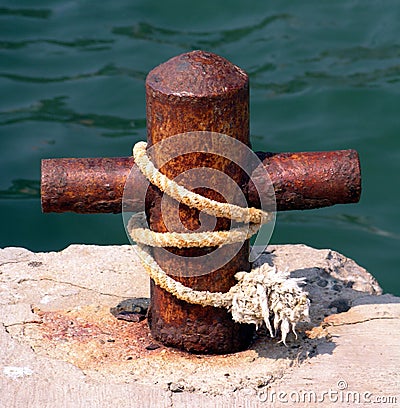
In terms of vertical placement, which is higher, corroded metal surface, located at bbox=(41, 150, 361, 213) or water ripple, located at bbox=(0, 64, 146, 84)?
corroded metal surface, located at bbox=(41, 150, 361, 213)

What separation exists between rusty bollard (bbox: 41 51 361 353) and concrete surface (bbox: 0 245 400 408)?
10cm

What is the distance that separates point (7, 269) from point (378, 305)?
1.33 metres

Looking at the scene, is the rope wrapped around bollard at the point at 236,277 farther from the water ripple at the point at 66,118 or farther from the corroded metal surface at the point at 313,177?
the water ripple at the point at 66,118

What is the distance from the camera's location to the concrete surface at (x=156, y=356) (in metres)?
2.61

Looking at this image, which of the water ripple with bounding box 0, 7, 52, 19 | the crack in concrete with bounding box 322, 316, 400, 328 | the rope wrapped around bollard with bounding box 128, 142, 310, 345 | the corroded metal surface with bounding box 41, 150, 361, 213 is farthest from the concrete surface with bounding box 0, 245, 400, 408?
the water ripple with bounding box 0, 7, 52, 19

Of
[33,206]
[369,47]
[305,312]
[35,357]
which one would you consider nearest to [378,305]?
[305,312]

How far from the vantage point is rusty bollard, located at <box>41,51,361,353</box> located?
265 centimetres

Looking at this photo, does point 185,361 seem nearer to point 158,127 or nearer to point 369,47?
point 158,127

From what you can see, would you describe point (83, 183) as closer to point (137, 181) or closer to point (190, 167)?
point (137, 181)

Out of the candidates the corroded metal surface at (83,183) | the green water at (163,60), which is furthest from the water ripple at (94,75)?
the corroded metal surface at (83,183)

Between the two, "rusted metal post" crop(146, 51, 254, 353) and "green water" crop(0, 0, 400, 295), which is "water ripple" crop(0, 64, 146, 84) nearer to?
"green water" crop(0, 0, 400, 295)

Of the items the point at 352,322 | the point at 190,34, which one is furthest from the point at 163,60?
the point at 352,322

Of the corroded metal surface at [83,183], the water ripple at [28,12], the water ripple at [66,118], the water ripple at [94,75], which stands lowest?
the water ripple at [66,118]

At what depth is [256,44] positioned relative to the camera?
21.8 feet
